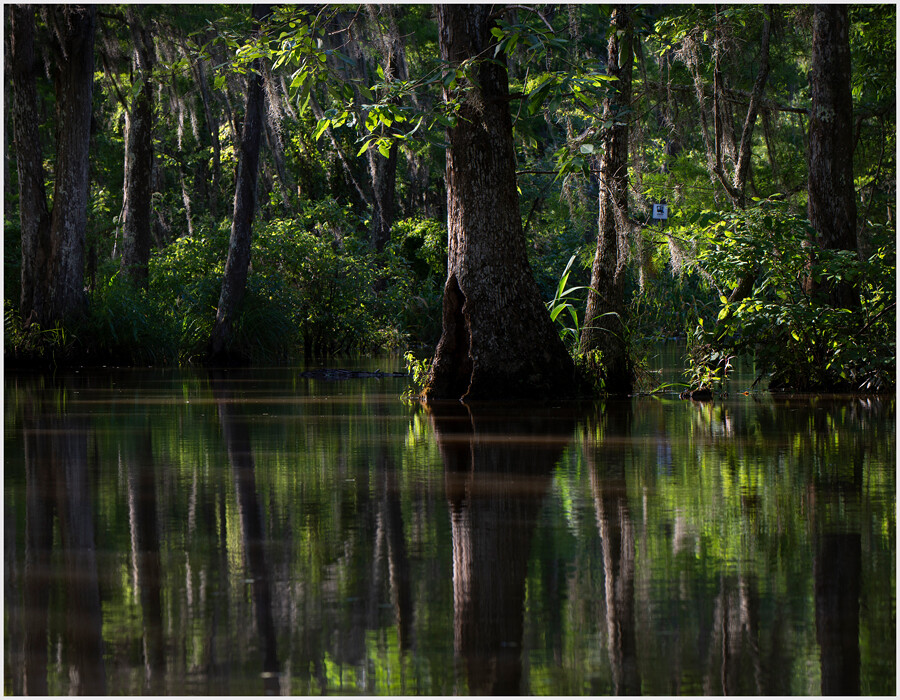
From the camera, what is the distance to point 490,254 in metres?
13.1

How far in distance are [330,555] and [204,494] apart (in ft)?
5.84

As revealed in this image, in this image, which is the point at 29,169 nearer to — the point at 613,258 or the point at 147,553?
the point at 613,258

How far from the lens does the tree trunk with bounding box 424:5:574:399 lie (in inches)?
514

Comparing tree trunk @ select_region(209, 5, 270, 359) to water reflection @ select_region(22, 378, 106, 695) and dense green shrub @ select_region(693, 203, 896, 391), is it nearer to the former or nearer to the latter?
dense green shrub @ select_region(693, 203, 896, 391)

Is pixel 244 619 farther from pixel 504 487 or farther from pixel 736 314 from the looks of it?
pixel 736 314

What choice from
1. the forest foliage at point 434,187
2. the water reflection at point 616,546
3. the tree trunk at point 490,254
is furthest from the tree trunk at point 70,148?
the water reflection at point 616,546

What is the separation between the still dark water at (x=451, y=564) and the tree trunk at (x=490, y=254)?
3.80 metres

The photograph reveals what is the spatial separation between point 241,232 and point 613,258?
1233 centimetres

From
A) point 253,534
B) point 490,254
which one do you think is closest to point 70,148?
point 490,254

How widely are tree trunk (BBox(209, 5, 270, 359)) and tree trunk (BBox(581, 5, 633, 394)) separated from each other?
1139 centimetres

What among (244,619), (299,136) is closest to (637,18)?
(244,619)

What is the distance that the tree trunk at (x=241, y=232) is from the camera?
2386cm

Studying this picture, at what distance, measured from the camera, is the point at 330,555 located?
4785 millimetres

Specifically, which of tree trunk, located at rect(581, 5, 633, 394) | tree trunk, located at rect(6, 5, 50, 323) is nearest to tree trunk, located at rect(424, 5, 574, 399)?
tree trunk, located at rect(581, 5, 633, 394)
